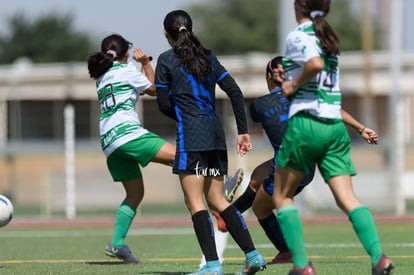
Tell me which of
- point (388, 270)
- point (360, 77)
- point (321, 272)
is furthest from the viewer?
point (360, 77)

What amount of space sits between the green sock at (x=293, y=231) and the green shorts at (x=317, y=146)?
304 millimetres

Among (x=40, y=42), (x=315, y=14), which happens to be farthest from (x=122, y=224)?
(x=40, y=42)

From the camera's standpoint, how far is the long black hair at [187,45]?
285 inches

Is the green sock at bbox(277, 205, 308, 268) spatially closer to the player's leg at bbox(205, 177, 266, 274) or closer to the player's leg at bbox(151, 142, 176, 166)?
the player's leg at bbox(205, 177, 266, 274)

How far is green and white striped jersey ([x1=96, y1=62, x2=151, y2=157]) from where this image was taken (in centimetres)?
854

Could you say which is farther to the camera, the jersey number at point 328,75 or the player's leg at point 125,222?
the player's leg at point 125,222

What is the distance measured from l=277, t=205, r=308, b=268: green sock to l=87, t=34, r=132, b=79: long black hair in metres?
2.81

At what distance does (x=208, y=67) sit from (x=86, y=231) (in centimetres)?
901

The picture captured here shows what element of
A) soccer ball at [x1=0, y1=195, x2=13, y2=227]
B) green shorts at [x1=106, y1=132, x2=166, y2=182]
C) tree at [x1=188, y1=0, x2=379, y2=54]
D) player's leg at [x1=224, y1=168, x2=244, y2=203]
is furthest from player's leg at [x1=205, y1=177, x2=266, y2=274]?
tree at [x1=188, y1=0, x2=379, y2=54]

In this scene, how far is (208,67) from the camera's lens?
731 cm

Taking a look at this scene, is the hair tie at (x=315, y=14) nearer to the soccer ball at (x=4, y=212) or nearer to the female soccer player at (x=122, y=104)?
the female soccer player at (x=122, y=104)

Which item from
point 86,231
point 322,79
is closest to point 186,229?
point 86,231

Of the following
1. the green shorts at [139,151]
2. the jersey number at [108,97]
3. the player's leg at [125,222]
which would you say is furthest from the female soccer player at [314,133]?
the player's leg at [125,222]

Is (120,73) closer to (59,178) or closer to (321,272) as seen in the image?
(321,272)
